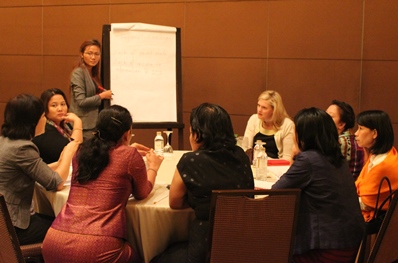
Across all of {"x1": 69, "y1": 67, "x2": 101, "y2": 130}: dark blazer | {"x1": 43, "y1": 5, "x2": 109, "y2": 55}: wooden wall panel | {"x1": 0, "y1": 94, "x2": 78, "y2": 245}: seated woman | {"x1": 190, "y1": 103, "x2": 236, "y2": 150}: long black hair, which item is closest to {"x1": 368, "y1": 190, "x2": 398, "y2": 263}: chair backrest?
{"x1": 190, "y1": 103, "x2": 236, "y2": 150}: long black hair

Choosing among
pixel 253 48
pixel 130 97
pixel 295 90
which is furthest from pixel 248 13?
pixel 130 97

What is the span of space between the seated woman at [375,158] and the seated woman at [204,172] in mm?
705

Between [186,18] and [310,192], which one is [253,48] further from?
[310,192]

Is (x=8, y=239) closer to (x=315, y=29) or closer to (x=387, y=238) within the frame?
(x=387, y=238)

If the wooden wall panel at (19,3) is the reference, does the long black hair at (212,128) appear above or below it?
below

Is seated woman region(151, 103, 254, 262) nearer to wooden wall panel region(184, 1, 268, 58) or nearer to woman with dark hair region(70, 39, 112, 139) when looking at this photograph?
woman with dark hair region(70, 39, 112, 139)

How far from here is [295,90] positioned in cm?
582

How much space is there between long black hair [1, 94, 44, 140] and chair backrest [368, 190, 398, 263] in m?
1.87

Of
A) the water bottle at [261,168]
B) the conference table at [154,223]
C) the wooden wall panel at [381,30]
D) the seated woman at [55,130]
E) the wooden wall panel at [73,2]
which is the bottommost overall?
the conference table at [154,223]

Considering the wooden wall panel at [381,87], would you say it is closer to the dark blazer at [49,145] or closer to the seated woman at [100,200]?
the dark blazer at [49,145]

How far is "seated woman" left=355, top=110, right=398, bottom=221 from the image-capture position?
3.01 meters

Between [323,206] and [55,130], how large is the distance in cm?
196

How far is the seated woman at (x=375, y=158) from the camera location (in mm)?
3008

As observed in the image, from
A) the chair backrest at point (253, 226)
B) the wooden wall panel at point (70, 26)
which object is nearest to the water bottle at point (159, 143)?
the chair backrest at point (253, 226)
